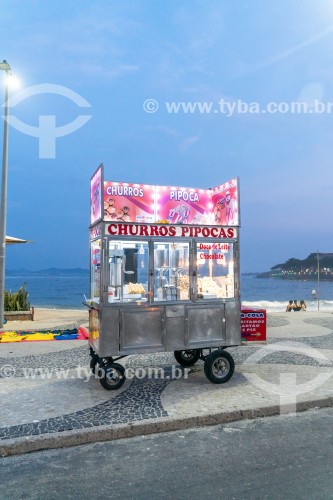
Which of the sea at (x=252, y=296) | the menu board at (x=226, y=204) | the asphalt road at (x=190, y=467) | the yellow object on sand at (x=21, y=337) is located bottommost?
the sea at (x=252, y=296)

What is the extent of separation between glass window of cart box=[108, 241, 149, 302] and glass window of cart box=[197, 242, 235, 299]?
989 mm

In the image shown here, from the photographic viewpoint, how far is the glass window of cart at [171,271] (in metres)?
6.73

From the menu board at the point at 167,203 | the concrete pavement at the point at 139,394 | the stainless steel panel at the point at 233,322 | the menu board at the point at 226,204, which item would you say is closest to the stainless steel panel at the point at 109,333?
the concrete pavement at the point at 139,394

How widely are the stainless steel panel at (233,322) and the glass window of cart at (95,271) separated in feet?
7.49

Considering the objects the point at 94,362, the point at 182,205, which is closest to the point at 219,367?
the point at 94,362

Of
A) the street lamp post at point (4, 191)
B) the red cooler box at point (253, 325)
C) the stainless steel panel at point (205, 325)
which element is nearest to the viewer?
the stainless steel panel at point (205, 325)

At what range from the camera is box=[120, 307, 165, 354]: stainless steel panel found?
6262 mm

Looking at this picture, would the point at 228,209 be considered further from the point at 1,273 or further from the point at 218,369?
the point at 1,273

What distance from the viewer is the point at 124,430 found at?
4.80 metres

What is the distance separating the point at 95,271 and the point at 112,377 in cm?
191

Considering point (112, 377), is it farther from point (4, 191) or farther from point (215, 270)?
point (4, 191)

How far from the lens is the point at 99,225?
21.7 feet

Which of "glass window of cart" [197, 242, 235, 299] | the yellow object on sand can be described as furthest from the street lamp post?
"glass window of cart" [197, 242, 235, 299]

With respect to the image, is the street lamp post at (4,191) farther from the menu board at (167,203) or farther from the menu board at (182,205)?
the menu board at (182,205)
